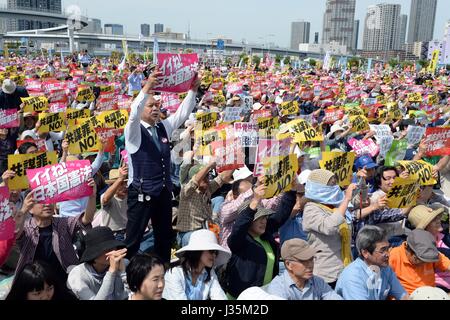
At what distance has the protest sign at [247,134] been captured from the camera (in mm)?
6512

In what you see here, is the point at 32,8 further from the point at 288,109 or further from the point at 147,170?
the point at 147,170

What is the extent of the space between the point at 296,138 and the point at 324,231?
300 cm

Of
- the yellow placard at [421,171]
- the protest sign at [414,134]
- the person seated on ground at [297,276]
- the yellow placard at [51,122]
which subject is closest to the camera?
the person seated on ground at [297,276]

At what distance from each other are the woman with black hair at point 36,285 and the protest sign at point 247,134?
3.67m

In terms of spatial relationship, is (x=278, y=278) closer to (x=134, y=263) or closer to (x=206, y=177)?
(x=134, y=263)

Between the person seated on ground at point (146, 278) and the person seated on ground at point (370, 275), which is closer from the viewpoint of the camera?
the person seated on ground at point (146, 278)

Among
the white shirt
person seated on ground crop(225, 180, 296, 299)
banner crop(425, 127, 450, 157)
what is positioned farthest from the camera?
banner crop(425, 127, 450, 157)

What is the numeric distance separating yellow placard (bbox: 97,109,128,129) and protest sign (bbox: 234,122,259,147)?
2.21 metres

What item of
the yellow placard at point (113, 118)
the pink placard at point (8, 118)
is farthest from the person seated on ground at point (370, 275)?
the pink placard at point (8, 118)

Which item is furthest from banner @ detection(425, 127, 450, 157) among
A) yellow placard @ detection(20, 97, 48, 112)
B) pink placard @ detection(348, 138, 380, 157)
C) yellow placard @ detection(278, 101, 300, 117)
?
yellow placard @ detection(20, 97, 48, 112)

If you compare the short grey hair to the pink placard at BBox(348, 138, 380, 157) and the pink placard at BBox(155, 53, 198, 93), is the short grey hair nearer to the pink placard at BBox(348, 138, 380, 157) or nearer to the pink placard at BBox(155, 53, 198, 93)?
the pink placard at BBox(155, 53, 198, 93)

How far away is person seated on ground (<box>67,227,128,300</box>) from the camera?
3.24 m

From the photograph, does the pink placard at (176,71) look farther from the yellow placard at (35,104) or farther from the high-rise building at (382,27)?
the high-rise building at (382,27)

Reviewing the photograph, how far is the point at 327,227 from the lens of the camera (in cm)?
394
